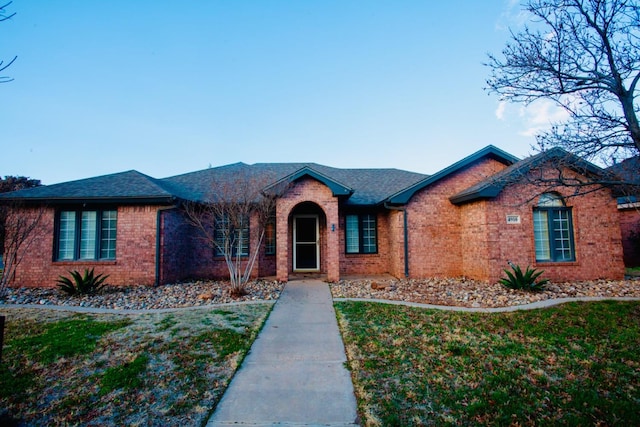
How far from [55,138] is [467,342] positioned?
63.6 ft

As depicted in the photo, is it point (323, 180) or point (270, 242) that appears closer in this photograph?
point (323, 180)

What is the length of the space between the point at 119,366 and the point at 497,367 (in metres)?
5.48

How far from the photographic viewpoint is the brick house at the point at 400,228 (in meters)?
10.3

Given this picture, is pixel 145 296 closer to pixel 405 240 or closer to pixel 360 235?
pixel 360 235

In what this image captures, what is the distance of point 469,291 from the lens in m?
9.14

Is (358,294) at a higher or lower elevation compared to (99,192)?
lower

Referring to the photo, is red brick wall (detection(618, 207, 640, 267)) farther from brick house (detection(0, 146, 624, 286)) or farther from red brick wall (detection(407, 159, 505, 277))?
red brick wall (detection(407, 159, 505, 277))

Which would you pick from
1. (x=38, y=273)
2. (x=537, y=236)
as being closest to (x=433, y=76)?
(x=537, y=236)

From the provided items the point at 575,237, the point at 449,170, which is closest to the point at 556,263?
the point at 575,237

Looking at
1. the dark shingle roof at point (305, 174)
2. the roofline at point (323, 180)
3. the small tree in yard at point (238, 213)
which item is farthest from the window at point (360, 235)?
the small tree in yard at point (238, 213)

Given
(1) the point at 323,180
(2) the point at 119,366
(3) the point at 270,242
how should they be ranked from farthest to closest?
1. (3) the point at 270,242
2. (1) the point at 323,180
3. (2) the point at 119,366

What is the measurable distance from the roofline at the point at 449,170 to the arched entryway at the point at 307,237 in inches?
137

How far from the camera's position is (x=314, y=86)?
15781 mm

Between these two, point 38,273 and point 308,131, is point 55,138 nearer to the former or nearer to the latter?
point 38,273
